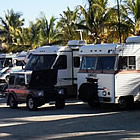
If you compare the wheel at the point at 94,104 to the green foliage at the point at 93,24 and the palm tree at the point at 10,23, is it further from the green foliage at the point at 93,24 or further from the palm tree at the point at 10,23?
the palm tree at the point at 10,23

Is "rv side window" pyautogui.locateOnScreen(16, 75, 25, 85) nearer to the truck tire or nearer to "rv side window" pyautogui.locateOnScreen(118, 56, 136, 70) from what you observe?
the truck tire

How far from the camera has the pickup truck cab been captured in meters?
17.1

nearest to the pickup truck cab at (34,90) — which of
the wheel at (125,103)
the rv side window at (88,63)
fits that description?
the rv side window at (88,63)

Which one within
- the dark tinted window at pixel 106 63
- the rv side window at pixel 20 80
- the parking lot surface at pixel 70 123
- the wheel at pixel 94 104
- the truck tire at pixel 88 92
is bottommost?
the parking lot surface at pixel 70 123

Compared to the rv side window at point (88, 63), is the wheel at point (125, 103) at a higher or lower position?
lower

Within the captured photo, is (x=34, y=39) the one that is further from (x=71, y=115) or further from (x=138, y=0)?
(x=71, y=115)

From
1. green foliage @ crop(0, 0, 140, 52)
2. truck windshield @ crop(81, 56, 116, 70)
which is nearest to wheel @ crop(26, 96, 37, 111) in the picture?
truck windshield @ crop(81, 56, 116, 70)

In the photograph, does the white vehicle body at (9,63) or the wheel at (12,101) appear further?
the white vehicle body at (9,63)

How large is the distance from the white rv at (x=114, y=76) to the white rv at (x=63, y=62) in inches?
176

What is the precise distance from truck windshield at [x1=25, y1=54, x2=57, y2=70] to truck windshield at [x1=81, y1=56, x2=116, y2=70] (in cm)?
389

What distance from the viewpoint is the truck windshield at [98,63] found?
1625 cm

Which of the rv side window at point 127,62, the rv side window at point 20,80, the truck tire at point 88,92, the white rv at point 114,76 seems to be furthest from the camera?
the rv side window at point 20,80

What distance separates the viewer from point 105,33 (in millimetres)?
29906

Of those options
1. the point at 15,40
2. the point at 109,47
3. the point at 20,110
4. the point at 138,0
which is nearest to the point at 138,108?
the point at 109,47
